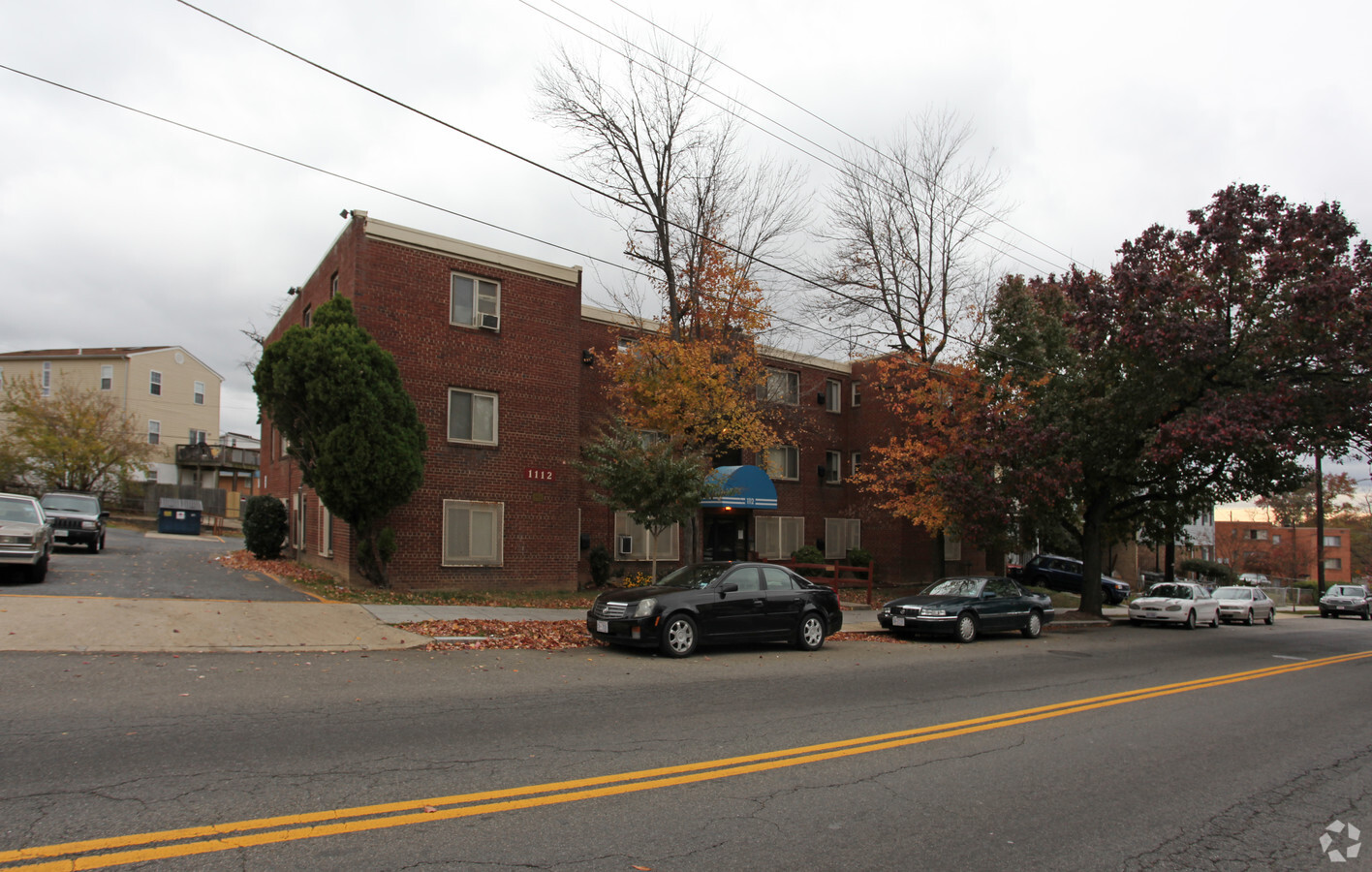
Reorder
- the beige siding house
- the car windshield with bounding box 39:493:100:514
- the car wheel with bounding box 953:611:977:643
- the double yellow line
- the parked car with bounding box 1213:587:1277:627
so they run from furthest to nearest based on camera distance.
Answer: the beige siding house → the parked car with bounding box 1213:587:1277:627 → the car windshield with bounding box 39:493:100:514 → the car wheel with bounding box 953:611:977:643 → the double yellow line

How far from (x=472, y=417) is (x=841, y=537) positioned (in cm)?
1694

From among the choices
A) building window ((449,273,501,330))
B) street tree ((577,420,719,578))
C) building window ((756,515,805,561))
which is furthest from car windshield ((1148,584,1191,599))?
building window ((449,273,501,330))

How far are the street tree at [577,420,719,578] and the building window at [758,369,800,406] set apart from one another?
8.83 metres

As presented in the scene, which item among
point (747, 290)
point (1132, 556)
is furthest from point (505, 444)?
point (1132, 556)

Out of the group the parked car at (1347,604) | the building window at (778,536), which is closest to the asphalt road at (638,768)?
the building window at (778,536)

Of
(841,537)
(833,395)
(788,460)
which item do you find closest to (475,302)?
(788,460)

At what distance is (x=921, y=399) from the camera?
75.7 feet

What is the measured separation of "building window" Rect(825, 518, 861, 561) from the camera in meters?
31.2

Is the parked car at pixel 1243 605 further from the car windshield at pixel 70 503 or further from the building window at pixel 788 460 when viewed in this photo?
the car windshield at pixel 70 503

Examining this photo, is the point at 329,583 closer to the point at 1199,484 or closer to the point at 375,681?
the point at 375,681

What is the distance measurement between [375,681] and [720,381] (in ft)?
38.3

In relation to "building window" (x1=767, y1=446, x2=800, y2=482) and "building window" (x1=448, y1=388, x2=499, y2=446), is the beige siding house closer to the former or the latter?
"building window" (x1=448, y1=388, x2=499, y2=446)

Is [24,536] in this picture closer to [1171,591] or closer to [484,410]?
[484,410]

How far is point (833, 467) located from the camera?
3172 centimetres
